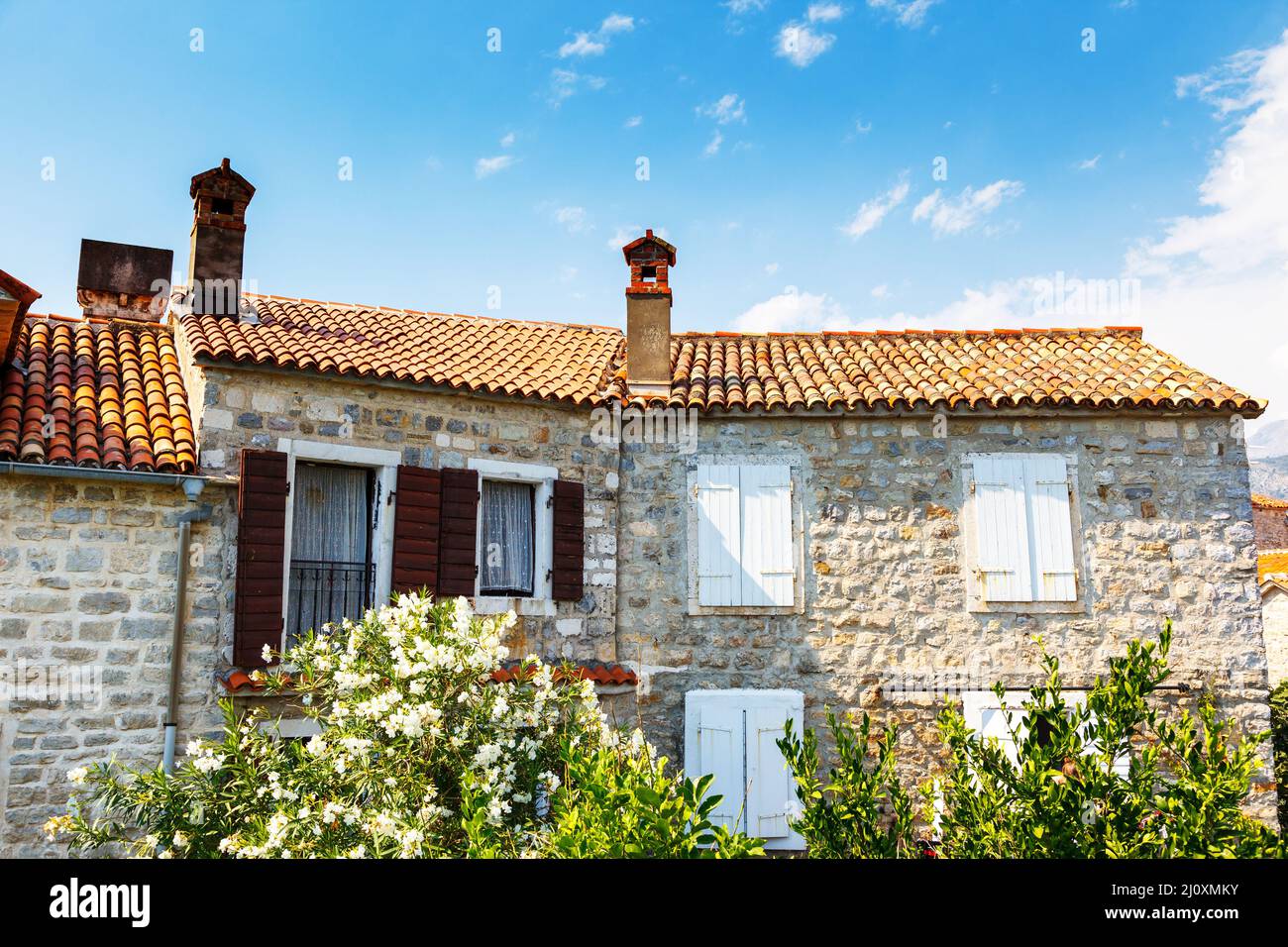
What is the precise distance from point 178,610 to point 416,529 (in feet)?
6.59

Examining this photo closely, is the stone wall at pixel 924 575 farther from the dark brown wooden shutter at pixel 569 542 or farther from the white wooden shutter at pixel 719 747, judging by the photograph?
the dark brown wooden shutter at pixel 569 542

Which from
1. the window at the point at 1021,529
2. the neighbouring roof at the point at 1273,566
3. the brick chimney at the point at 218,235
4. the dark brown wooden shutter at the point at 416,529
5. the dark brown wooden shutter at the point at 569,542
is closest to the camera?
the dark brown wooden shutter at the point at 416,529

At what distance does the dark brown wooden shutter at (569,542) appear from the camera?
893cm

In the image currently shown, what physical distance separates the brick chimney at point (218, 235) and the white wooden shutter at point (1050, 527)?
26.5ft

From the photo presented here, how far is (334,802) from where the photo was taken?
5465 mm

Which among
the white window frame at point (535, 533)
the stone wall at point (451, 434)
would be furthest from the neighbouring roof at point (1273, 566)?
the white window frame at point (535, 533)

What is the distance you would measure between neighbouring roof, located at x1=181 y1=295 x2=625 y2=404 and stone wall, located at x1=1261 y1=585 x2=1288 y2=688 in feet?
41.6

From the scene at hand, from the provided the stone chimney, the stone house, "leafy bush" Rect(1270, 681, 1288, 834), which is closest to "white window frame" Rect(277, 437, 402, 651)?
the stone house

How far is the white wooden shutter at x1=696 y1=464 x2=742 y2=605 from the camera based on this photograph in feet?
30.2

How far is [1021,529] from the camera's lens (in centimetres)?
926

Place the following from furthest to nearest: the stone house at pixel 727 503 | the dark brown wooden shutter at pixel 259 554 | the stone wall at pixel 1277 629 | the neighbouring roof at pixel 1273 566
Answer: the neighbouring roof at pixel 1273 566
the stone wall at pixel 1277 629
the stone house at pixel 727 503
the dark brown wooden shutter at pixel 259 554

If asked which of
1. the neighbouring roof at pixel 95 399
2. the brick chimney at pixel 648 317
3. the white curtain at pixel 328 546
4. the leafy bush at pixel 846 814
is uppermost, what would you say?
the brick chimney at pixel 648 317
